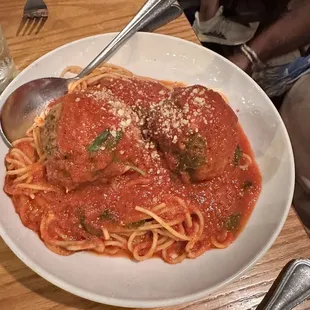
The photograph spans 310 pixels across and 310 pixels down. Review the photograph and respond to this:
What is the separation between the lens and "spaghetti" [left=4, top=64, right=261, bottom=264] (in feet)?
5.08

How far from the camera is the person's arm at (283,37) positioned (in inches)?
112

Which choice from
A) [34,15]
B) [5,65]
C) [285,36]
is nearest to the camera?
[5,65]

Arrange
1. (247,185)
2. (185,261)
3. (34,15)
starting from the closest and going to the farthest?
(185,261), (247,185), (34,15)

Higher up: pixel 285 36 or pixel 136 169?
pixel 136 169

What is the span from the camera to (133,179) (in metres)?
1.67

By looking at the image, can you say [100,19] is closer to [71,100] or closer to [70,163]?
[71,100]

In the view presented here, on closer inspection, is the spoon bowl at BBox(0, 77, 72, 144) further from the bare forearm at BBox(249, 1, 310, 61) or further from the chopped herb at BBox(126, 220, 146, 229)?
the bare forearm at BBox(249, 1, 310, 61)

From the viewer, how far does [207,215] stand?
1.70 m

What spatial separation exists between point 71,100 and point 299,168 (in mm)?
1572

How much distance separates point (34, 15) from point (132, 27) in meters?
0.56

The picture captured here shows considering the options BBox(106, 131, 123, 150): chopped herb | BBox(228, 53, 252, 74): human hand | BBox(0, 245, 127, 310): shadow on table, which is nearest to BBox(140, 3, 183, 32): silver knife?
BBox(228, 53, 252, 74): human hand

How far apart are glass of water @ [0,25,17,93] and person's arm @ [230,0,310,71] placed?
58.1 inches

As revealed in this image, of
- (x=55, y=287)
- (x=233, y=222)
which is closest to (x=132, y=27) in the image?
(x=233, y=222)

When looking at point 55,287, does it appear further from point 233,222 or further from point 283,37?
point 283,37
